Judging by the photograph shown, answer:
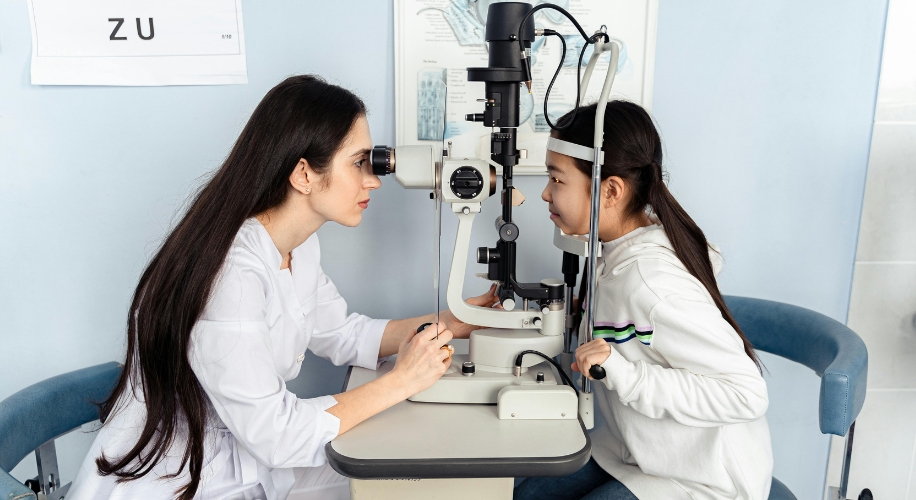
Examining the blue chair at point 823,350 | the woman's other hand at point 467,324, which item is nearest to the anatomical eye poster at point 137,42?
the woman's other hand at point 467,324

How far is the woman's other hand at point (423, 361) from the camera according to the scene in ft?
3.63

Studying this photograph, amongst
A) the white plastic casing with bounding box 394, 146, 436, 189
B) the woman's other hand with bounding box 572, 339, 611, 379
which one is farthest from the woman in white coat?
the woman's other hand with bounding box 572, 339, 611, 379

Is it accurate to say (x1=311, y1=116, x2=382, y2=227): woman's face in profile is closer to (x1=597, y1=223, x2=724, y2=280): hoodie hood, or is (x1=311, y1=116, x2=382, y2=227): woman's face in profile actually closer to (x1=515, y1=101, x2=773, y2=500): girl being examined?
(x1=515, y1=101, x2=773, y2=500): girl being examined

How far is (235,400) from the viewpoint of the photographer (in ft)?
3.32

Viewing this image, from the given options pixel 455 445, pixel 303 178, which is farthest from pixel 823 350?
pixel 303 178

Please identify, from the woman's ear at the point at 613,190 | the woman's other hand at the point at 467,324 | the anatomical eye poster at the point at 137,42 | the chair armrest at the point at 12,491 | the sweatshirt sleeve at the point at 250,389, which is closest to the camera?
the chair armrest at the point at 12,491

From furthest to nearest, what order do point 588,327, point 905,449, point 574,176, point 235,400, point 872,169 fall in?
point 905,449 < point 872,169 < point 574,176 < point 588,327 < point 235,400

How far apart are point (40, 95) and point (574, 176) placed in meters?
1.22

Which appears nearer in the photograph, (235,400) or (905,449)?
(235,400)

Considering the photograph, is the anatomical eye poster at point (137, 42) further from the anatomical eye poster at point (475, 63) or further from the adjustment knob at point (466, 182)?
the adjustment knob at point (466, 182)

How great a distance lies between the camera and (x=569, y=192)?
1247mm

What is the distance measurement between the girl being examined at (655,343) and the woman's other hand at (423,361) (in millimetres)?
231

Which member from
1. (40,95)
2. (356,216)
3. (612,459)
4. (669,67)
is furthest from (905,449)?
(40,95)

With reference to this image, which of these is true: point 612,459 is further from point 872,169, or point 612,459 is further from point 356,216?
point 872,169
